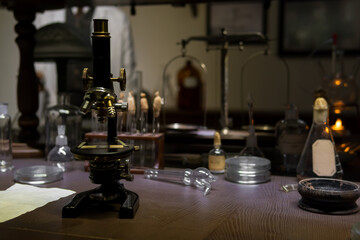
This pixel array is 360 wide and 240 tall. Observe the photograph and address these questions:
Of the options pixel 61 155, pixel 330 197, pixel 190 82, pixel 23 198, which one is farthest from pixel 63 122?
pixel 190 82

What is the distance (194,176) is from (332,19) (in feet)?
7.89

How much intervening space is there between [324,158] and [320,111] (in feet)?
0.41

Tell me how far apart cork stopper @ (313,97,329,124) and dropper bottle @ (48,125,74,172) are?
0.72 metres

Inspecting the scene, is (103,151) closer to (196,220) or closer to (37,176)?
(196,220)

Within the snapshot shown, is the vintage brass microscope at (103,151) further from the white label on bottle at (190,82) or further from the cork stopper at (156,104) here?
the white label on bottle at (190,82)

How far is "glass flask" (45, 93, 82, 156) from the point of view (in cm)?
144

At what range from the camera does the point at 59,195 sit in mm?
1043

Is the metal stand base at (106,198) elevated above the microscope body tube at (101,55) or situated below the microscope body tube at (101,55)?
below

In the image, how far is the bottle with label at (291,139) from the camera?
1299 millimetres

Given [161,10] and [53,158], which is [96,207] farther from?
[161,10]

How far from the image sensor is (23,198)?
1.01 m

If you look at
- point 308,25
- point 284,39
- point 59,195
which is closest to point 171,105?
point 284,39

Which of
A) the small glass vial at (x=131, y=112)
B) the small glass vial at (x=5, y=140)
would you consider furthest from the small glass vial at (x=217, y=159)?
the small glass vial at (x=5, y=140)

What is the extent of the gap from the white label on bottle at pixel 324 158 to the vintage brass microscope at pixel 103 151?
493 millimetres
